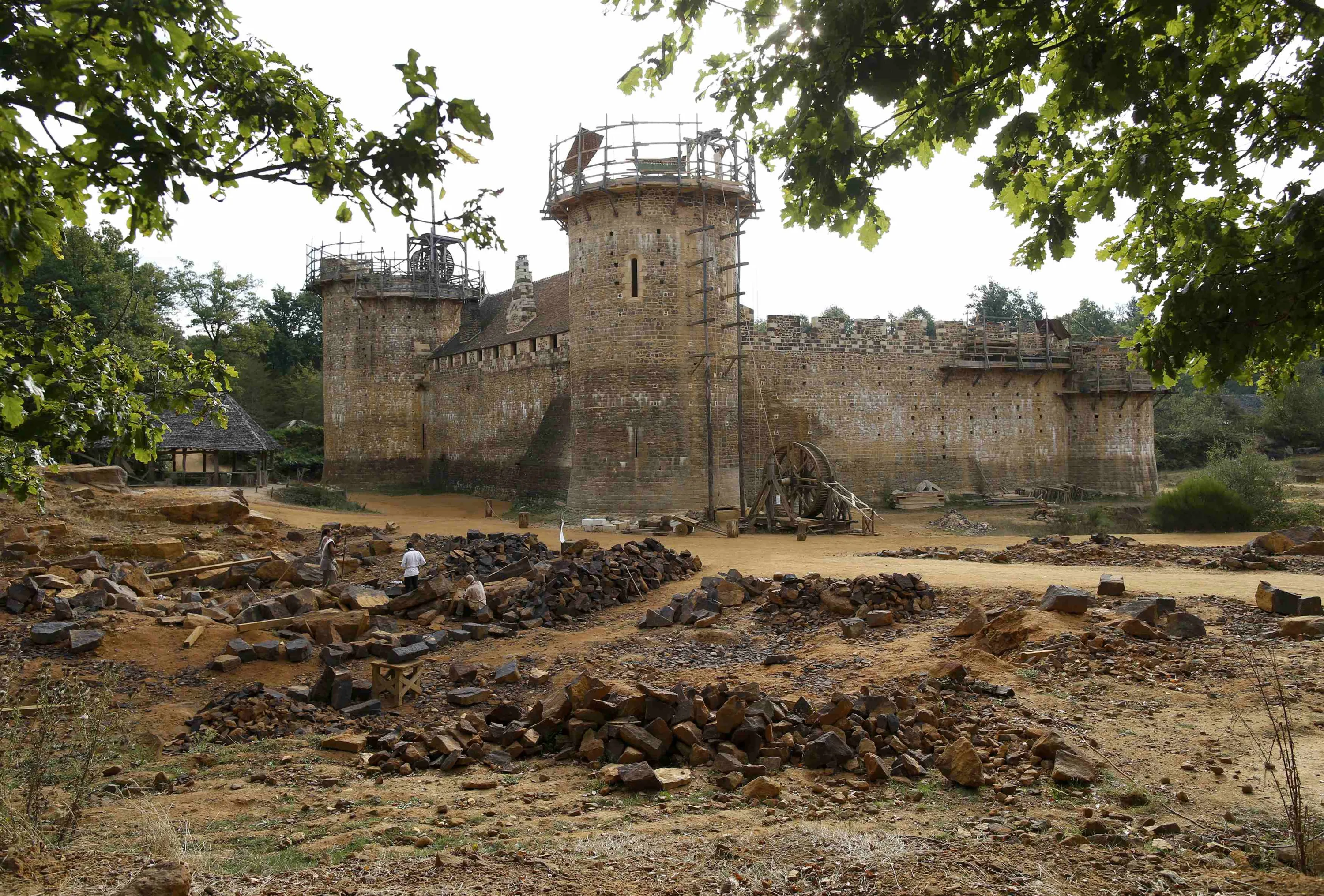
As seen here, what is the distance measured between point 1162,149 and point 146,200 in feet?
16.0

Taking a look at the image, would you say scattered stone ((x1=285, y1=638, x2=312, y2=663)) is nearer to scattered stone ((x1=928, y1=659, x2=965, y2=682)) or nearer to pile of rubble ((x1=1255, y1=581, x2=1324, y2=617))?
scattered stone ((x1=928, y1=659, x2=965, y2=682))

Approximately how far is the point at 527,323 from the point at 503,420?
3.68 meters

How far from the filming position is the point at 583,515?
22.5 m

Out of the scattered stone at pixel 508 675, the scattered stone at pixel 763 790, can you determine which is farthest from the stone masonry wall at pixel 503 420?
the scattered stone at pixel 763 790

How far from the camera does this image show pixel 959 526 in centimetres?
2216

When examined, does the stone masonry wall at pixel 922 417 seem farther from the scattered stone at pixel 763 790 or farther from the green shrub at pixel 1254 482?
the scattered stone at pixel 763 790

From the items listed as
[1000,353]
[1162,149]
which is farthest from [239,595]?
[1000,353]

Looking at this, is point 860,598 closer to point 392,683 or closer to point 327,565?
point 392,683

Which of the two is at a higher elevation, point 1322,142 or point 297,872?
point 1322,142

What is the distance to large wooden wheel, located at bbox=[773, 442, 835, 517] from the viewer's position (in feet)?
70.9

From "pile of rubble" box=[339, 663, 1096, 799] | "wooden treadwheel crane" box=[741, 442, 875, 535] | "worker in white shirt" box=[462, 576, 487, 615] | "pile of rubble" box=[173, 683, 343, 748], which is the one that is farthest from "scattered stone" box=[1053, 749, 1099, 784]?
"wooden treadwheel crane" box=[741, 442, 875, 535]

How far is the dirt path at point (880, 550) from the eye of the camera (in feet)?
36.2

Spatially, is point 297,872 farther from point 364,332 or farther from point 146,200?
point 364,332

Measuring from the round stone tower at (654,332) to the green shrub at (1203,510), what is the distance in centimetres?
1014
